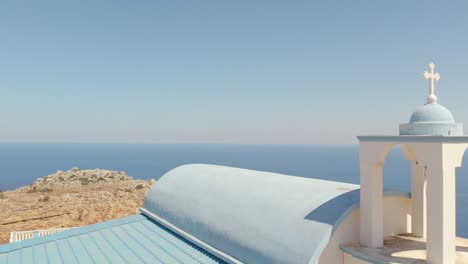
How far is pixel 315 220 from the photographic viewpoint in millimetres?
8570

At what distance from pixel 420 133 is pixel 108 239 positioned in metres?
11.5

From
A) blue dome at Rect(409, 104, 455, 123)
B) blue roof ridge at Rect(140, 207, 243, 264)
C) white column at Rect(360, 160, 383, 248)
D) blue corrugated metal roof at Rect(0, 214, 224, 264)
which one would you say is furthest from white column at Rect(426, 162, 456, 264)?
blue corrugated metal roof at Rect(0, 214, 224, 264)

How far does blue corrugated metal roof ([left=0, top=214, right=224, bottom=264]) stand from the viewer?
11.8 metres

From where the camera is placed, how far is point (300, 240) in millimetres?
8375

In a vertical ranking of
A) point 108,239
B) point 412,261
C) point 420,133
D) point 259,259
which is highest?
point 420,133

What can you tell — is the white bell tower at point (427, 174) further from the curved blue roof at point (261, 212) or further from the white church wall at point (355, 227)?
the curved blue roof at point (261, 212)

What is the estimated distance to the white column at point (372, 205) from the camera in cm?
816

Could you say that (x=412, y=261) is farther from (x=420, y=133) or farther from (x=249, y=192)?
(x=249, y=192)

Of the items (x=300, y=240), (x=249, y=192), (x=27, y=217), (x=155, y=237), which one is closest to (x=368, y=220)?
(x=300, y=240)

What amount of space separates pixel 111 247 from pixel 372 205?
30.4 ft

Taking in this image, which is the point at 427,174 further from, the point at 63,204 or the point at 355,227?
the point at 63,204

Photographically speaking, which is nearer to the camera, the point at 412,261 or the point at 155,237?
the point at 412,261

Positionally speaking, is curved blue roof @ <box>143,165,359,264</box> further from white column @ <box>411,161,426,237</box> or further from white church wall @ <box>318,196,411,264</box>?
white column @ <box>411,161,426,237</box>

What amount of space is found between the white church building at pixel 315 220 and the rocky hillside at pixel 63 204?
13.5 meters
